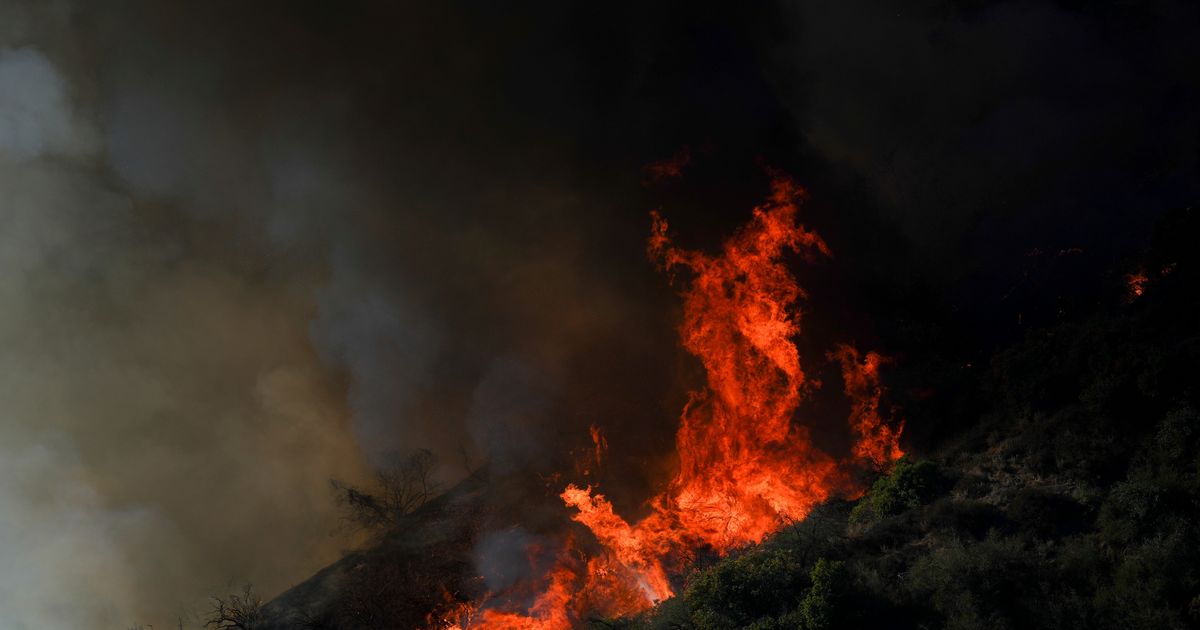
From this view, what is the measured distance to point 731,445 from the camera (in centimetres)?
2470

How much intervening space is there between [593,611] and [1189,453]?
54.2 ft

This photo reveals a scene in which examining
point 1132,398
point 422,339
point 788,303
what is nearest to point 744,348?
point 788,303

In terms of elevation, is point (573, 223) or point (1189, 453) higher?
point (573, 223)

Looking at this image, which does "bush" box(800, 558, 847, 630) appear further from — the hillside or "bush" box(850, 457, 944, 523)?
"bush" box(850, 457, 944, 523)

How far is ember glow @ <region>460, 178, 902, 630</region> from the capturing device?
74.3 ft

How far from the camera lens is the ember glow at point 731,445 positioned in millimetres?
22656

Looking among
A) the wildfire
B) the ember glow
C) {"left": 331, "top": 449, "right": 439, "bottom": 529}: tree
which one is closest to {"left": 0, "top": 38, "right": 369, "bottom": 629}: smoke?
{"left": 331, "top": 449, "right": 439, "bottom": 529}: tree

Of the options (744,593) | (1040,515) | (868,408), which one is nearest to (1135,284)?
(868,408)

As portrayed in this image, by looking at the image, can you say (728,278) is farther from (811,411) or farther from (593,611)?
(593,611)

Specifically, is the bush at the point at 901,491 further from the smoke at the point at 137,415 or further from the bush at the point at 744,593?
the smoke at the point at 137,415

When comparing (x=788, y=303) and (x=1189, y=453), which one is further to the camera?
(x=788, y=303)

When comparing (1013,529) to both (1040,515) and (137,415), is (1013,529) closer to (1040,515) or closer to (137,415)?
(1040,515)

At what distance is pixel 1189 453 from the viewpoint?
60.2 ft

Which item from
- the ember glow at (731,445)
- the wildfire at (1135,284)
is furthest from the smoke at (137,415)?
the wildfire at (1135,284)
